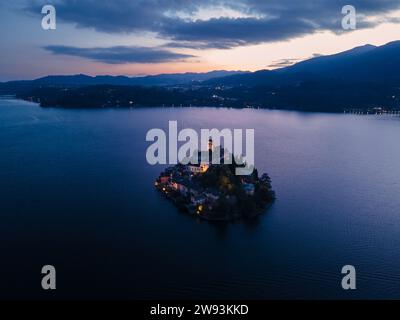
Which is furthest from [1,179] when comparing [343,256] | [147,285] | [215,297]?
[343,256]

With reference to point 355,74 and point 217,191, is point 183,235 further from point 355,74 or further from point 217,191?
point 355,74

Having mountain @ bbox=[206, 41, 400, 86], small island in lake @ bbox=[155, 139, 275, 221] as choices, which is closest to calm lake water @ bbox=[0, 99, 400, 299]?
small island in lake @ bbox=[155, 139, 275, 221]

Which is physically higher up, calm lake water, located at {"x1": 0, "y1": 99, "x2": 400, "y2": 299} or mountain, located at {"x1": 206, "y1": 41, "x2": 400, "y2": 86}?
mountain, located at {"x1": 206, "y1": 41, "x2": 400, "y2": 86}

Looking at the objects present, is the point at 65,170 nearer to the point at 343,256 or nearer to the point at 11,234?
the point at 11,234

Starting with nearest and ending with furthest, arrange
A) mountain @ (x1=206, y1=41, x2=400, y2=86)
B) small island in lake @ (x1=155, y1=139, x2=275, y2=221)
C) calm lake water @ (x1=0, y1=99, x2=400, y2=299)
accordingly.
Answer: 1. calm lake water @ (x1=0, y1=99, x2=400, y2=299)
2. small island in lake @ (x1=155, y1=139, x2=275, y2=221)
3. mountain @ (x1=206, y1=41, x2=400, y2=86)

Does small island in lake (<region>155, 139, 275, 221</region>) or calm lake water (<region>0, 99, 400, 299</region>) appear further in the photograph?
small island in lake (<region>155, 139, 275, 221</region>)

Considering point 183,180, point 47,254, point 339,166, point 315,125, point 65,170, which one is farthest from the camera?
point 315,125

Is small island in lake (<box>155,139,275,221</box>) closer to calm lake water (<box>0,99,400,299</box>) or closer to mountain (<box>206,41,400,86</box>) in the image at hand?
calm lake water (<box>0,99,400,299</box>)

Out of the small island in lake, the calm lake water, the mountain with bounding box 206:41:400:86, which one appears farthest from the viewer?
the mountain with bounding box 206:41:400:86
